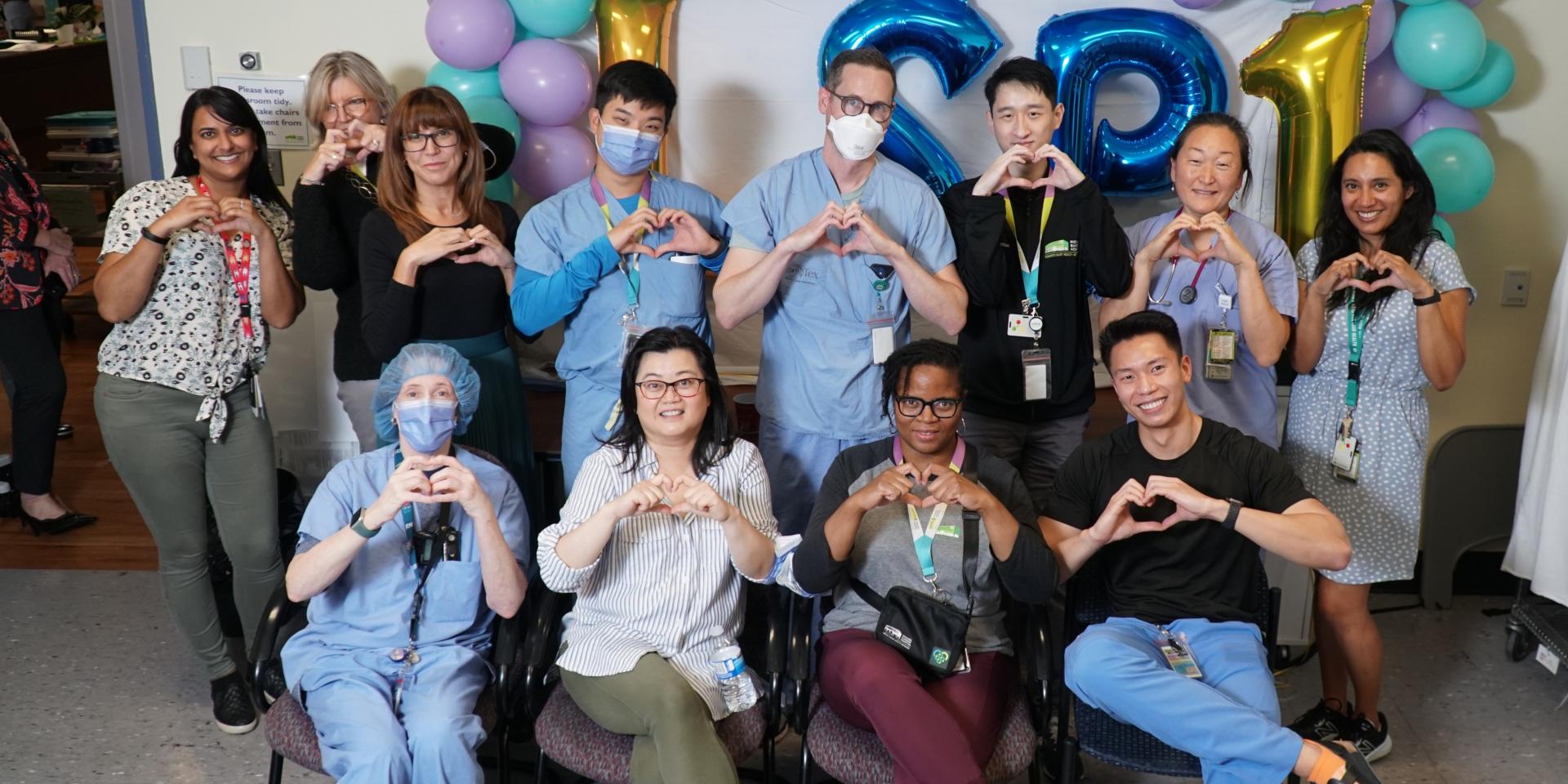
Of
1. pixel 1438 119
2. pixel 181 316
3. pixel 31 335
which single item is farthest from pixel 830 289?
pixel 31 335

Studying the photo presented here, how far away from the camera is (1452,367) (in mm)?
3180

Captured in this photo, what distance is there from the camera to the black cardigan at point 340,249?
10.5ft

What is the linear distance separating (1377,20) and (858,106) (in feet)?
5.95

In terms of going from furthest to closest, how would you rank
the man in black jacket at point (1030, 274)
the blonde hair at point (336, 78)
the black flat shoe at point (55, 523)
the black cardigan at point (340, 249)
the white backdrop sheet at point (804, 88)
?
the black flat shoe at point (55, 523) < the white backdrop sheet at point (804, 88) < the blonde hair at point (336, 78) < the black cardigan at point (340, 249) < the man in black jacket at point (1030, 274)

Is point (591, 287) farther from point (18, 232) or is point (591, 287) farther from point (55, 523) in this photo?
point (55, 523)

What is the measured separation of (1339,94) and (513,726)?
2.78 m

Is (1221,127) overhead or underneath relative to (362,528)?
overhead

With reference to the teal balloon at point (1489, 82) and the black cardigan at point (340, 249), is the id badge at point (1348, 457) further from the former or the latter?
the black cardigan at point (340, 249)

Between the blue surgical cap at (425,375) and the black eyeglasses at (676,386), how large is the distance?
0.39m

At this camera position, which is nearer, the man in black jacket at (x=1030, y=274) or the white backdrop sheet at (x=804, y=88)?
the man in black jacket at (x=1030, y=274)

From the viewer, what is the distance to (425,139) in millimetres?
3064

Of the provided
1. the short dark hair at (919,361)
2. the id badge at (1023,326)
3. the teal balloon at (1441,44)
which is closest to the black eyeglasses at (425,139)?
the short dark hair at (919,361)

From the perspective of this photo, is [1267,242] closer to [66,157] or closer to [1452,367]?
[1452,367]

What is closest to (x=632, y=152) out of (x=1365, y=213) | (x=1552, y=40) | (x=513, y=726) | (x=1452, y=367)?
(x=513, y=726)
